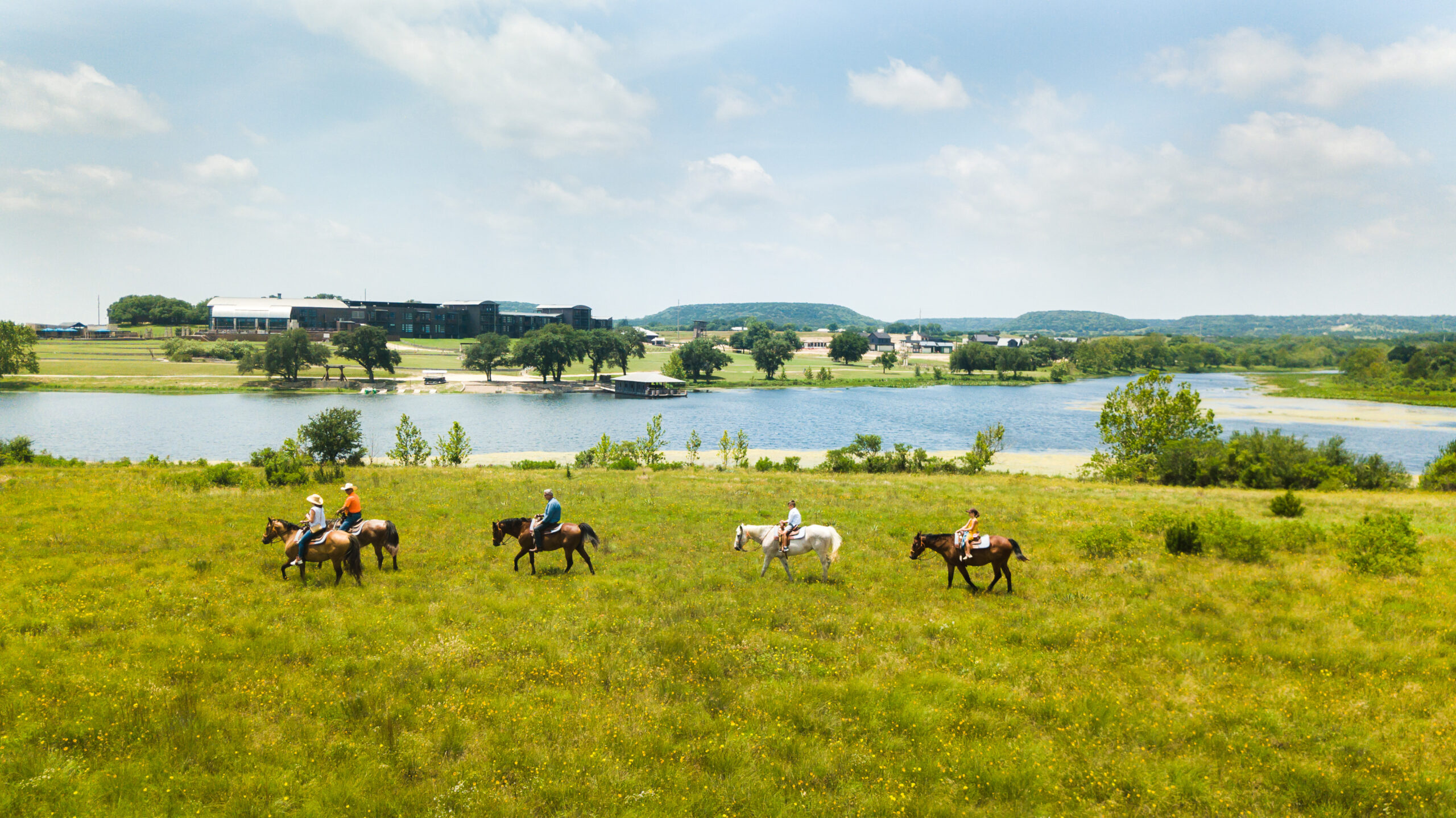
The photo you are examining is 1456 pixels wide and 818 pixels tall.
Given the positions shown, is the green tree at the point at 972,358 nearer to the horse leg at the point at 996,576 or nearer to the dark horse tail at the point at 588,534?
the horse leg at the point at 996,576

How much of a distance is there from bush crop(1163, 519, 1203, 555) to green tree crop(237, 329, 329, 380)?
13365 centimetres

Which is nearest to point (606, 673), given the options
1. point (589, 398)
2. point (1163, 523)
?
point (1163, 523)

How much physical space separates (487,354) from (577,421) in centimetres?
5730

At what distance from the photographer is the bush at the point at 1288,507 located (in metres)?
27.2

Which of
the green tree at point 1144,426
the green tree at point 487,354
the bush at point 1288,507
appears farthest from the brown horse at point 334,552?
the green tree at point 487,354

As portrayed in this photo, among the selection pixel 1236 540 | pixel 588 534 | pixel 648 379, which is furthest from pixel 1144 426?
pixel 648 379

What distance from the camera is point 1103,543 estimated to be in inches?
779

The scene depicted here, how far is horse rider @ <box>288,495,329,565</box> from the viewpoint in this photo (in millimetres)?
15039

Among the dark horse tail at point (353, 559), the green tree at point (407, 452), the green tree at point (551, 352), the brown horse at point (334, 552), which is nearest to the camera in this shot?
the brown horse at point (334, 552)

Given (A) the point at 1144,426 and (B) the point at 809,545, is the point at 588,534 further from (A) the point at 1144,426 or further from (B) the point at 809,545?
(A) the point at 1144,426

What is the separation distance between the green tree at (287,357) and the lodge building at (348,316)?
123ft

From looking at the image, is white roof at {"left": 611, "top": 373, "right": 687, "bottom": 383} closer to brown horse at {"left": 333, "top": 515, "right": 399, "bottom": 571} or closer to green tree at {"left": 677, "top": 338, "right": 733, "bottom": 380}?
green tree at {"left": 677, "top": 338, "right": 733, "bottom": 380}

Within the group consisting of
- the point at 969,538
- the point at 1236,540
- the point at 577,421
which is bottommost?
the point at 577,421

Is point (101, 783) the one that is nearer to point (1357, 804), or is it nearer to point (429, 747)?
point (429, 747)
